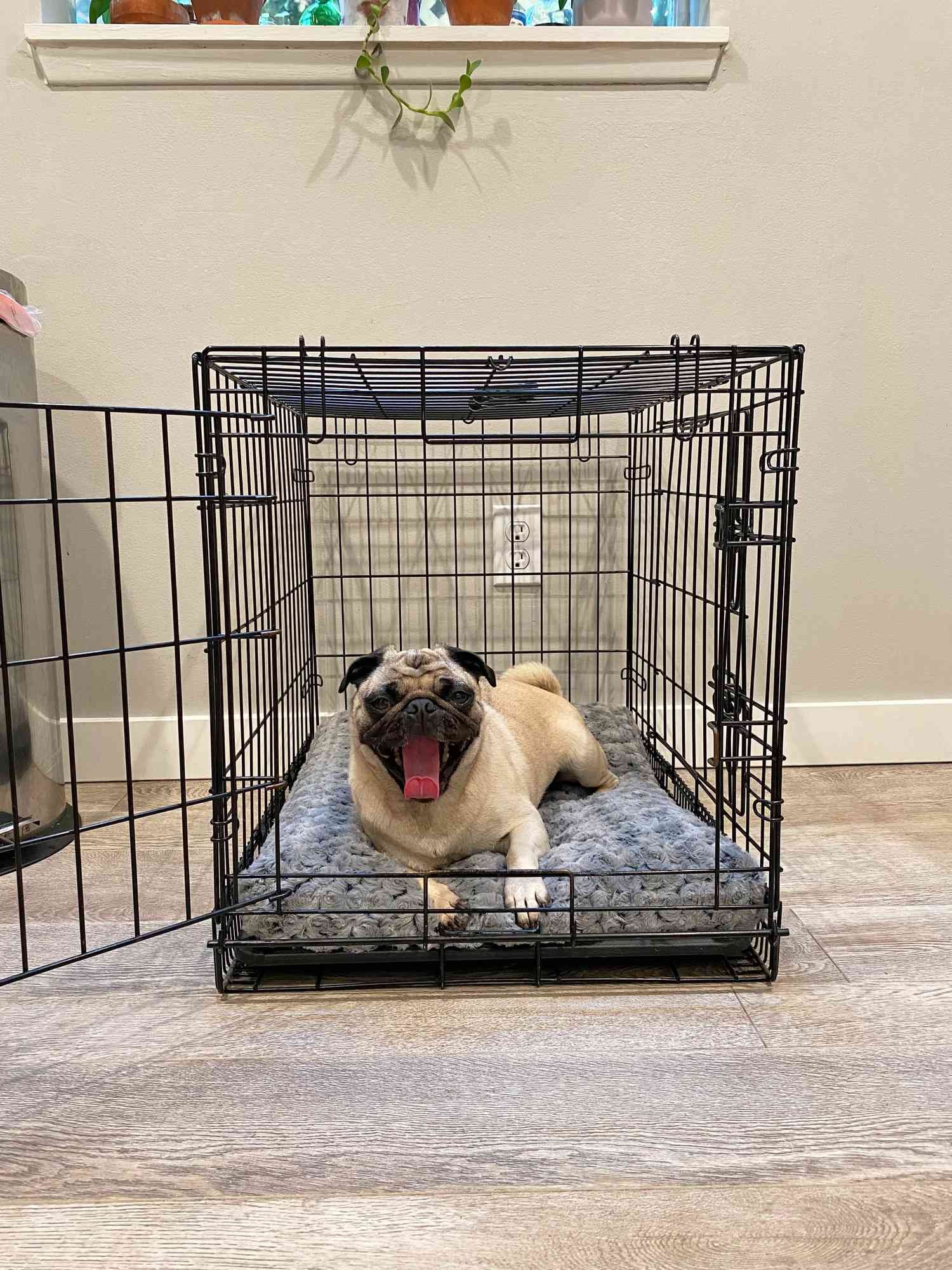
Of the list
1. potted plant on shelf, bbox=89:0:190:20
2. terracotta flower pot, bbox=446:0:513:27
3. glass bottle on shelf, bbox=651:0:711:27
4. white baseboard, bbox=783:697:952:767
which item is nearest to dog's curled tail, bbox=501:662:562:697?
white baseboard, bbox=783:697:952:767

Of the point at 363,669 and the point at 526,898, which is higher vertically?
the point at 363,669

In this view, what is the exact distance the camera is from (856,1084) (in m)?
1.35

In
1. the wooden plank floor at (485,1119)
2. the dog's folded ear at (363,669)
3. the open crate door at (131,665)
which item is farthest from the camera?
the dog's folded ear at (363,669)

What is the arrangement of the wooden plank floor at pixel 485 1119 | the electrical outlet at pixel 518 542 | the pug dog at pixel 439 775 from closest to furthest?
the wooden plank floor at pixel 485 1119, the pug dog at pixel 439 775, the electrical outlet at pixel 518 542

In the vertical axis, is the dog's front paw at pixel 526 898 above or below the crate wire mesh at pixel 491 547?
below

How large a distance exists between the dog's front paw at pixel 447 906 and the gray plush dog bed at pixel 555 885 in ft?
0.07

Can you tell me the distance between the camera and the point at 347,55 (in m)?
2.58

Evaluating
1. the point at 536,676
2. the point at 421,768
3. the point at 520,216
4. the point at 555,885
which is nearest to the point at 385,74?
the point at 520,216

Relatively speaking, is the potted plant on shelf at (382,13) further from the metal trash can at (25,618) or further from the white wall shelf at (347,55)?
the metal trash can at (25,618)

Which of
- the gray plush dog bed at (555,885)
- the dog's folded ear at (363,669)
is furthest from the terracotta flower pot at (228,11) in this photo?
the gray plush dog bed at (555,885)

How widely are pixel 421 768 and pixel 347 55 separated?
2.10 metres

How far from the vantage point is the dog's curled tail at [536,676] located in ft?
8.45

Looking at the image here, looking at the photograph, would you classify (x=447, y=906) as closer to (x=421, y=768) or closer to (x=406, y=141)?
(x=421, y=768)

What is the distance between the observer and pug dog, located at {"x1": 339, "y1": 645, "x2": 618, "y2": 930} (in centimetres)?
174
